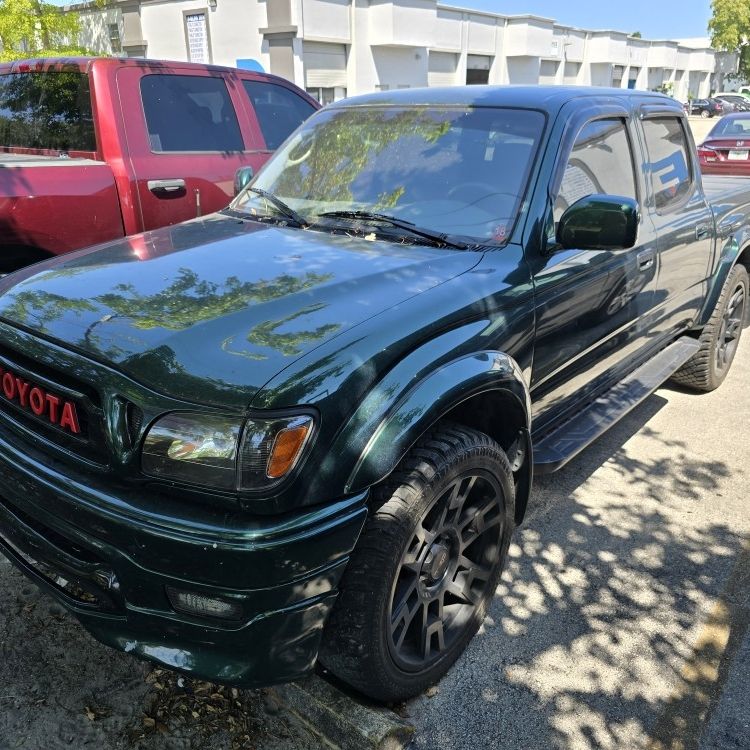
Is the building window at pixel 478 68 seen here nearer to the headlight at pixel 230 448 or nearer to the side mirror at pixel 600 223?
the side mirror at pixel 600 223

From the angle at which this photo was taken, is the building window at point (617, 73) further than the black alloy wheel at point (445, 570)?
Yes

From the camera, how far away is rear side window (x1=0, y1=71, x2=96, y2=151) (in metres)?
4.79

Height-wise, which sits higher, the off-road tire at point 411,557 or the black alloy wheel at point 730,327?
the off-road tire at point 411,557

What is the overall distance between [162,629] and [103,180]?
343 cm

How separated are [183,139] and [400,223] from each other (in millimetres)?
2797

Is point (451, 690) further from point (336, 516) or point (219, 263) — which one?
point (219, 263)

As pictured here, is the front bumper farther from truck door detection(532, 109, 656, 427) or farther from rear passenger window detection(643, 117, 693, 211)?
rear passenger window detection(643, 117, 693, 211)

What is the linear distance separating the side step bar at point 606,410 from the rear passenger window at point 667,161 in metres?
0.92

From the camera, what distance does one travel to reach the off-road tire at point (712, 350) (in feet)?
15.9

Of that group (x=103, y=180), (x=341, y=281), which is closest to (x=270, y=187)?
(x=341, y=281)

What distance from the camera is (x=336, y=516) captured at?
75.4 inches

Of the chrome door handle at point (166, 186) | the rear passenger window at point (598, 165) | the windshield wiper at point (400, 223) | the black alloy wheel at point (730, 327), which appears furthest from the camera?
the black alloy wheel at point (730, 327)

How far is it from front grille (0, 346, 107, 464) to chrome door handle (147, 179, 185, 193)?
106 inches

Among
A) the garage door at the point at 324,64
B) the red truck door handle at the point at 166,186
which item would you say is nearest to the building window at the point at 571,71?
the garage door at the point at 324,64
